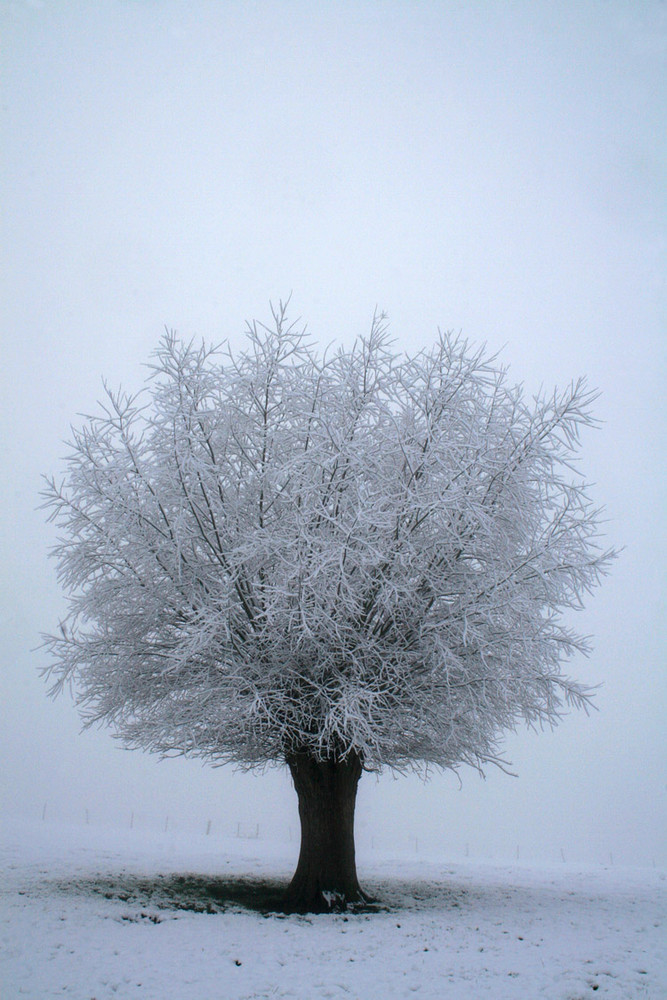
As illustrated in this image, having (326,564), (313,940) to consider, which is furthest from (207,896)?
(326,564)

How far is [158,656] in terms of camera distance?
11.1 m

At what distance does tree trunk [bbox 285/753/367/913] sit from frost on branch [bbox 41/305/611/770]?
0.38 m

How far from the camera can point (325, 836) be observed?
1046cm

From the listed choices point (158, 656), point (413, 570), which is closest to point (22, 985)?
point (158, 656)

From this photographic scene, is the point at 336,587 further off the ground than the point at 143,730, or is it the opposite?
the point at 336,587

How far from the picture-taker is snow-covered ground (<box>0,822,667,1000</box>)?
6.27m

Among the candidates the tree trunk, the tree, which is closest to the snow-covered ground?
the tree trunk

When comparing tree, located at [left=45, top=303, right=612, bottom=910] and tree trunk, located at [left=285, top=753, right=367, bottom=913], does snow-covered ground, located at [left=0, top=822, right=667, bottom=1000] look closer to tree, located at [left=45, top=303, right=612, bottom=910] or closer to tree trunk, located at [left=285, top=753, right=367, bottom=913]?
tree trunk, located at [left=285, top=753, right=367, bottom=913]

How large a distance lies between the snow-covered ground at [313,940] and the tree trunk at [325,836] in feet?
2.32

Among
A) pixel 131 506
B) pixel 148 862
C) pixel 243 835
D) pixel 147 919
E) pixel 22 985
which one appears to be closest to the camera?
pixel 22 985

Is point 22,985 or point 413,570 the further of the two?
point 413,570

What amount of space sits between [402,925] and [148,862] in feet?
25.3

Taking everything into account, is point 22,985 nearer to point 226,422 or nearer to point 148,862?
point 226,422

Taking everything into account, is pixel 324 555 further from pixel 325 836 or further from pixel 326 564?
pixel 325 836
